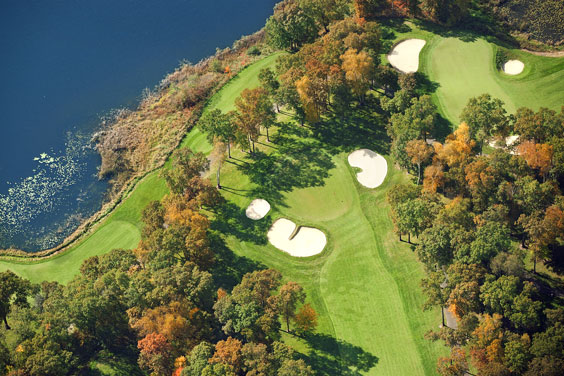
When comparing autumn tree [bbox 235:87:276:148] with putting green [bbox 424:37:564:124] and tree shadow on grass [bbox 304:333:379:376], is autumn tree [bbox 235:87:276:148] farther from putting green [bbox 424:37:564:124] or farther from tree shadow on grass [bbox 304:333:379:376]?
tree shadow on grass [bbox 304:333:379:376]

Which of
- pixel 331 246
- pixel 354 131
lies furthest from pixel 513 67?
pixel 331 246

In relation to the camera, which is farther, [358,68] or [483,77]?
[483,77]

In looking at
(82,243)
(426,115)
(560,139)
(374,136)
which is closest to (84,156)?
(82,243)

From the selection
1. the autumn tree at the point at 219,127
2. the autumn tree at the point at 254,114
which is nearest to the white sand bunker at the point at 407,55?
the autumn tree at the point at 254,114

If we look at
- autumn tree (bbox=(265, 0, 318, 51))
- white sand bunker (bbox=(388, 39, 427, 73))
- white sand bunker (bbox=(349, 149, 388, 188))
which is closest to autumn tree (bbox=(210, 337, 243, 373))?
white sand bunker (bbox=(349, 149, 388, 188))

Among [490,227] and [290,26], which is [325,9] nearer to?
[290,26]

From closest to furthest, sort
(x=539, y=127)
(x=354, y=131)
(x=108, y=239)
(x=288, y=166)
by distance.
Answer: (x=539, y=127), (x=108, y=239), (x=288, y=166), (x=354, y=131)
